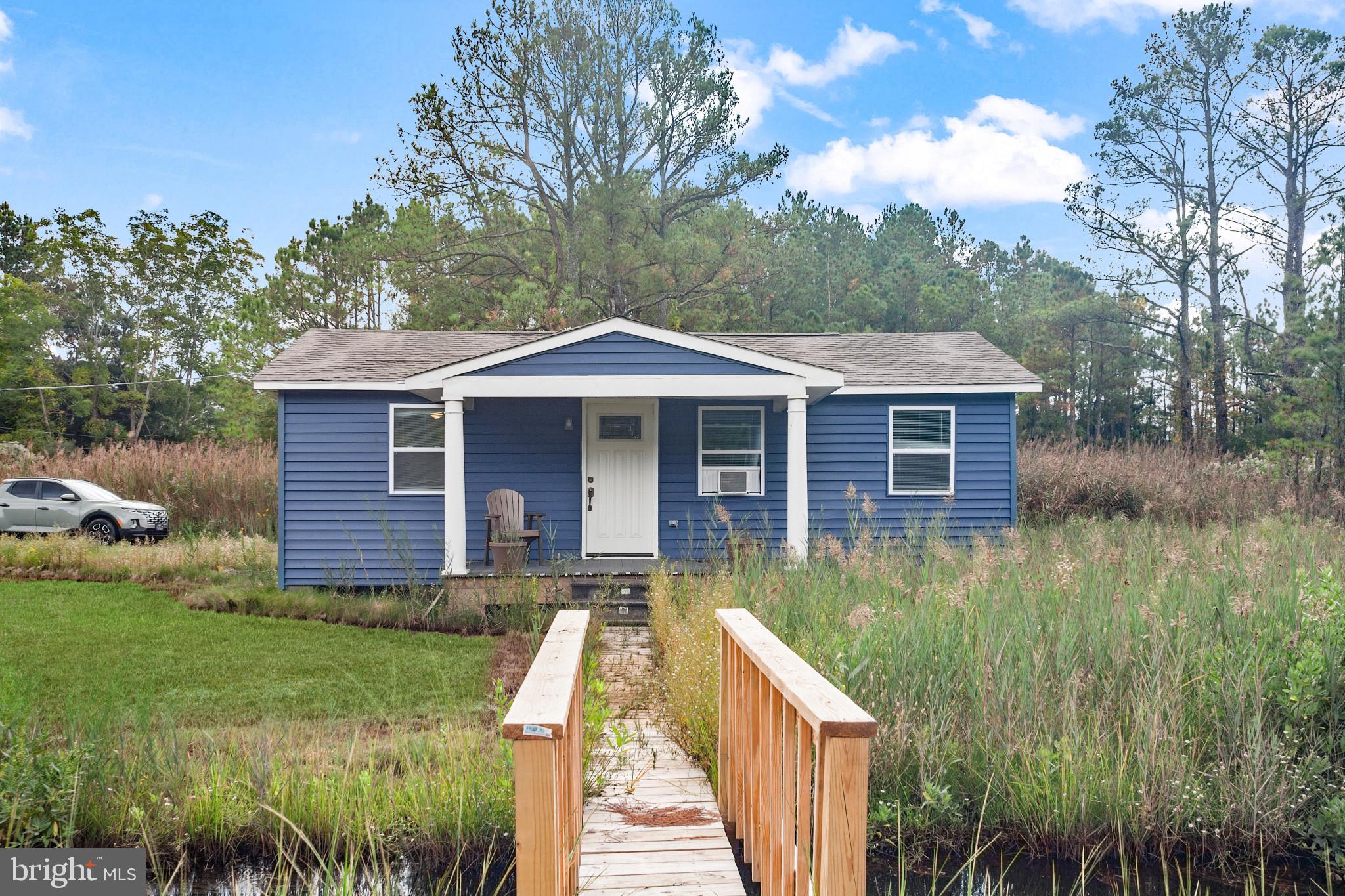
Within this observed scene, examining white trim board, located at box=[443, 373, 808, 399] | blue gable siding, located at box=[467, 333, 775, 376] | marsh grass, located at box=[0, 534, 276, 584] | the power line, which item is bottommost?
marsh grass, located at box=[0, 534, 276, 584]

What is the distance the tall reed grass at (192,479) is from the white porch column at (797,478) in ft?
28.2

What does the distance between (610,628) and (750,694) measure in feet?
18.1

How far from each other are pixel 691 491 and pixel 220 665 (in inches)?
223

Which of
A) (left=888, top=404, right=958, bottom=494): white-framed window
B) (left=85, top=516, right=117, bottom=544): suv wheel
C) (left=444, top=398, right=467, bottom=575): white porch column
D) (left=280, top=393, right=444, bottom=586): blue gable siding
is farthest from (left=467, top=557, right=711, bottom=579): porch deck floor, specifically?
(left=85, top=516, right=117, bottom=544): suv wheel

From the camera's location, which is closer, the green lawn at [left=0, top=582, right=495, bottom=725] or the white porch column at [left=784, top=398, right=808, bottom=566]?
the green lawn at [left=0, top=582, right=495, bottom=725]

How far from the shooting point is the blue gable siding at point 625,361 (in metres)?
9.16

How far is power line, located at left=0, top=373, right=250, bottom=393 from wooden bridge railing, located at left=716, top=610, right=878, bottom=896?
2537cm

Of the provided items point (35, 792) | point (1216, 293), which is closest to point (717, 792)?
point (35, 792)

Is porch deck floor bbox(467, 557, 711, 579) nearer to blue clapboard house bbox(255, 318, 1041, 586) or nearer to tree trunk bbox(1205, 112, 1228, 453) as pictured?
blue clapboard house bbox(255, 318, 1041, 586)

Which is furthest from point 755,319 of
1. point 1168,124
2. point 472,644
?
point 472,644

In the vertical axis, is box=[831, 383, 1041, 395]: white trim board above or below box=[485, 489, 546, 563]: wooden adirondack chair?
above

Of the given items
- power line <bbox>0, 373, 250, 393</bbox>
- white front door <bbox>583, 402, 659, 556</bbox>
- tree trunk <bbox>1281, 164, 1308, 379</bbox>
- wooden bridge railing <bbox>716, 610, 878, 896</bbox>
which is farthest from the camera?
power line <bbox>0, 373, 250, 393</bbox>

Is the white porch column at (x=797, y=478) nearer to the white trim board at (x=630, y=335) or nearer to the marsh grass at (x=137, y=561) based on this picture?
the white trim board at (x=630, y=335)

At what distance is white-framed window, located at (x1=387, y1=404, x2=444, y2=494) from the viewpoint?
10188mm
